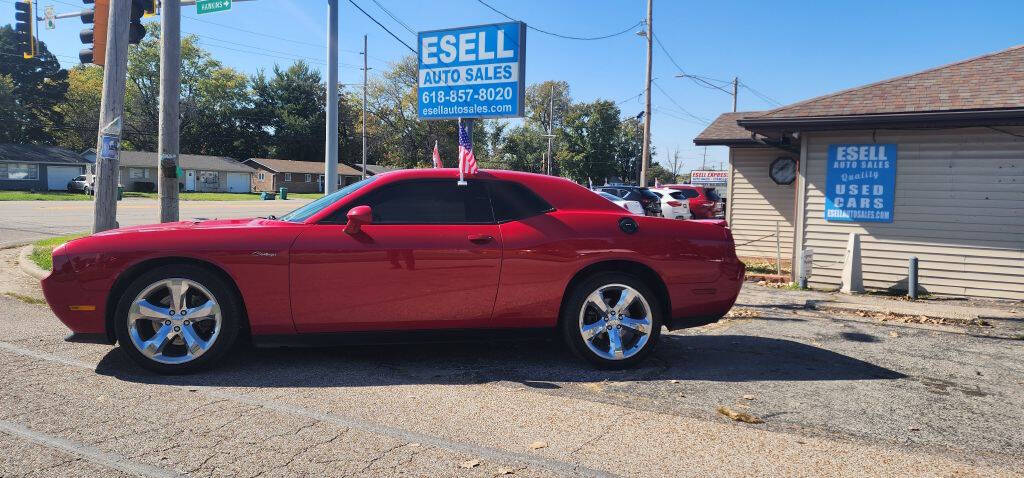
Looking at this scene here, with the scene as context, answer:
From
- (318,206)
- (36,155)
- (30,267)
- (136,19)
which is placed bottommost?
(30,267)

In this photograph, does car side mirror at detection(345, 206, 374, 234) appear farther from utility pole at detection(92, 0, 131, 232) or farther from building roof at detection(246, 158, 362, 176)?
building roof at detection(246, 158, 362, 176)

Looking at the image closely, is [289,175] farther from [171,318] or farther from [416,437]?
[416,437]

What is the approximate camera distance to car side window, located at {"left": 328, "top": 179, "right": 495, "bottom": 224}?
16.3 feet

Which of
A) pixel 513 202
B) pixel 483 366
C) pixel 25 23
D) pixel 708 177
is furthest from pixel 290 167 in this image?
pixel 483 366

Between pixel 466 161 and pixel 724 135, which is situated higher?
pixel 724 135

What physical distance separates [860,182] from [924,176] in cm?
83

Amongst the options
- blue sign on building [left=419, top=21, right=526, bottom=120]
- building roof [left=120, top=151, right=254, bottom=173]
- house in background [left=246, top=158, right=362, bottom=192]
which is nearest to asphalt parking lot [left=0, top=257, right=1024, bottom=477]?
blue sign on building [left=419, top=21, right=526, bottom=120]

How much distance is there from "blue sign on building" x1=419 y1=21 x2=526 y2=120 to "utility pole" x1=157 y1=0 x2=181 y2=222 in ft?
11.0

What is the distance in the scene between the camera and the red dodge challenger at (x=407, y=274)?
4.60m

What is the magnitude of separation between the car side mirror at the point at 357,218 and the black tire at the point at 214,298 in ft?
3.09

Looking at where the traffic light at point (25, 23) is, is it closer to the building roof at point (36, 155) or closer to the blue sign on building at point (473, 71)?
the blue sign on building at point (473, 71)

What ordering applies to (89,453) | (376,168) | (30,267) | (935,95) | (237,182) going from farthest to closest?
(376,168), (237,182), (935,95), (30,267), (89,453)

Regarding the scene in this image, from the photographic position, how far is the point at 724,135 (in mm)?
14984

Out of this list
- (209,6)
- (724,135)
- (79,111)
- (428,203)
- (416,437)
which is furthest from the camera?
(79,111)
